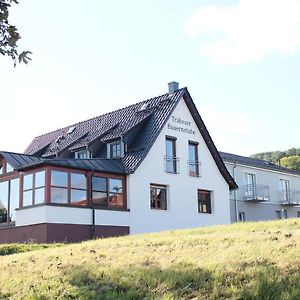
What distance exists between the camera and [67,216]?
25.2m

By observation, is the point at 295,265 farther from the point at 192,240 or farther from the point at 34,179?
the point at 34,179

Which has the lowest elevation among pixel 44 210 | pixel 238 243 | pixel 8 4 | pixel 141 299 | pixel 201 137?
pixel 141 299

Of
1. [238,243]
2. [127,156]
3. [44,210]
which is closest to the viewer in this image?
[238,243]

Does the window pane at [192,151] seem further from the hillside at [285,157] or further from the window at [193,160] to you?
the hillside at [285,157]

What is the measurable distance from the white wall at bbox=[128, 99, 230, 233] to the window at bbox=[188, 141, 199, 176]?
0.29 m

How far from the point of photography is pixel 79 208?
1013 inches

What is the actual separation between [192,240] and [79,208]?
44.2ft

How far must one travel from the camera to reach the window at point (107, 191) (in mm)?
26750

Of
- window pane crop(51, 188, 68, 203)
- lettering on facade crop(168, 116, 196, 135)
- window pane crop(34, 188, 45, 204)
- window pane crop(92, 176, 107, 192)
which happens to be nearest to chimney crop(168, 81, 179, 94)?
lettering on facade crop(168, 116, 196, 135)

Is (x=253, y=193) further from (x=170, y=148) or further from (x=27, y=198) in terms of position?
(x=27, y=198)

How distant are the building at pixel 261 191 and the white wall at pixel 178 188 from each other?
6.89 m

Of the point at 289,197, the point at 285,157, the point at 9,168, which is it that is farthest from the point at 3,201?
the point at 285,157

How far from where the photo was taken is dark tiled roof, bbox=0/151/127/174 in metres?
25.2

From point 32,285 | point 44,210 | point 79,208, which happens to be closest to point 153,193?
point 79,208
